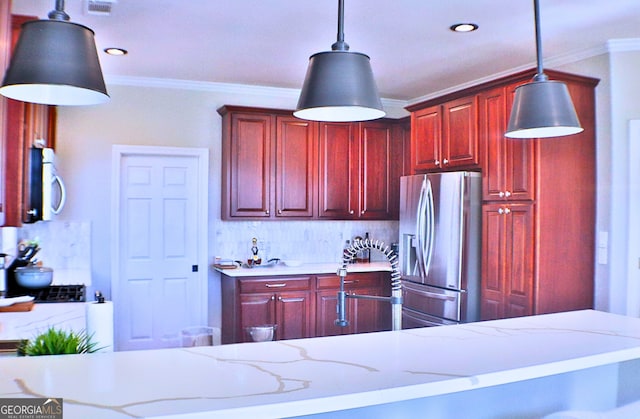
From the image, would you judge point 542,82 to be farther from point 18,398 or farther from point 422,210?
point 422,210

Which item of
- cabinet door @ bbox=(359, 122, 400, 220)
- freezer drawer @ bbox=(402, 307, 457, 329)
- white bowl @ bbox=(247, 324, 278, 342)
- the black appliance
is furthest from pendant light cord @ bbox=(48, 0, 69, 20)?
cabinet door @ bbox=(359, 122, 400, 220)

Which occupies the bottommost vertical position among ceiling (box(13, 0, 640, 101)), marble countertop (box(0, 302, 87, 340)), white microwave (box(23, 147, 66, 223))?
marble countertop (box(0, 302, 87, 340))

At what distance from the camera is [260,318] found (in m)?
4.66

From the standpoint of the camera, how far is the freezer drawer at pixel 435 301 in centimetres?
399

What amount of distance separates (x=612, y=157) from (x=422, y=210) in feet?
4.39

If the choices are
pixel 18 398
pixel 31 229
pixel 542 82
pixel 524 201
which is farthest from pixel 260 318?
pixel 18 398

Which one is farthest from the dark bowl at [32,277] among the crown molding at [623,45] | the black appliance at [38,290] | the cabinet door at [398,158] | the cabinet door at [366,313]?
the crown molding at [623,45]

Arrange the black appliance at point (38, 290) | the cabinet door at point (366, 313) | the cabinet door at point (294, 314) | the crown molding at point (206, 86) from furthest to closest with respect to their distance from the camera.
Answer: the cabinet door at point (366, 313), the crown molding at point (206, 86), the cabinet door at point (294, 314), the black appliance at point (38, 290)

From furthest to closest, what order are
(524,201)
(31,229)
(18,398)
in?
(31,229) → (524,201) → (18,398)

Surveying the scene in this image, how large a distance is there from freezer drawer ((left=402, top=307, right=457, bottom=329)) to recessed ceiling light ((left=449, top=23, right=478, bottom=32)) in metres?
2.02

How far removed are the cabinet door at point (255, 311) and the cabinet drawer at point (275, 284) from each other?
0.05 meters

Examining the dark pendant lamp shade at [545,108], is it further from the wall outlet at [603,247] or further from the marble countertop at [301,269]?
the marble countertop at [301,269]

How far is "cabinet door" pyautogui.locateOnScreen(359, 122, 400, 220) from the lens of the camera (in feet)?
17.7

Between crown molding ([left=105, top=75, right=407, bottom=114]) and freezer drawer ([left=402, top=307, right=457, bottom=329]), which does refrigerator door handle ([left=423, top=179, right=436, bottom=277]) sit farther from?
crown molding ([left=105, top=75, right=407, bottom=114])
